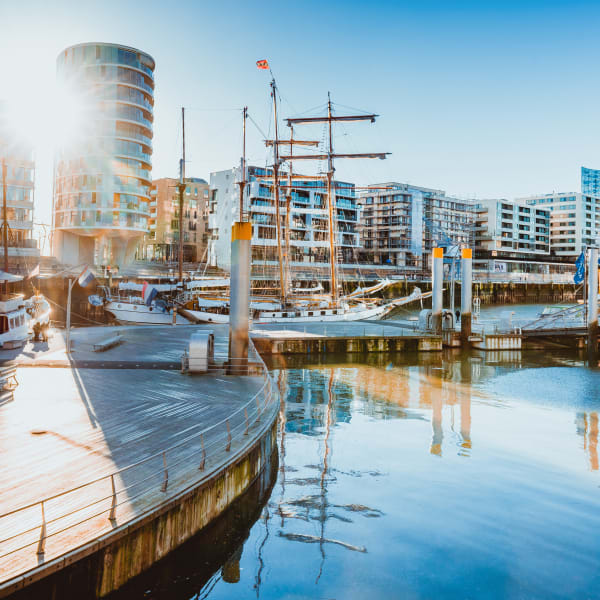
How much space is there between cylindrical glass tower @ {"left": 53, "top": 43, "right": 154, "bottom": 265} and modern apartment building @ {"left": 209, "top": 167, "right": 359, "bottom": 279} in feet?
76.5

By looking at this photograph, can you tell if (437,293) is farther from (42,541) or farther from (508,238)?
(508,238)

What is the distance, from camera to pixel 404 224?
132125 millimetres

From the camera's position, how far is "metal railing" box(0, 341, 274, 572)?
7.46 m

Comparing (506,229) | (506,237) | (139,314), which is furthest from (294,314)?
(506,229)

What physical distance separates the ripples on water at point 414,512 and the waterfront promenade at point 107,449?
1.19m

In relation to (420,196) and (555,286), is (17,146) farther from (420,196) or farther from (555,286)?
(555,286)

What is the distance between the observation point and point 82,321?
51.9m

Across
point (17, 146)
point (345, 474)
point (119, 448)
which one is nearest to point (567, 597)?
point (345, 474)

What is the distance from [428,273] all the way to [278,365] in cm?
9078

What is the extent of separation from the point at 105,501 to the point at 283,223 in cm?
8775

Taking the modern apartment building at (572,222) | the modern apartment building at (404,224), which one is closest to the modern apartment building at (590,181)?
the modern apartment building at (572,222)

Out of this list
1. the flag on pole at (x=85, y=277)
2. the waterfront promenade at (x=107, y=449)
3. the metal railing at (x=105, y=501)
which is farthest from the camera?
the flag on pole at (x=85, y=277)

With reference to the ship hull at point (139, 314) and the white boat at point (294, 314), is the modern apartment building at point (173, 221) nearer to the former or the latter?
the white boat at point (294, 314)

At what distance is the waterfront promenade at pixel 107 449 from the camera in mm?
7758
